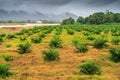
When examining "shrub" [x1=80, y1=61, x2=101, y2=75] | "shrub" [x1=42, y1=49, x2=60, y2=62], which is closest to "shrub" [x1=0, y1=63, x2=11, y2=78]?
"shrub" [x1=80, y1=61, x2=101, y2=75]

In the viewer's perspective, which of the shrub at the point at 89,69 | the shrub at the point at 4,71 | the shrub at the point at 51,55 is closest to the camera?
the shrub at the point at 4,71

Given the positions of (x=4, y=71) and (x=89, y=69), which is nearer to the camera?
(x=4, y=71)

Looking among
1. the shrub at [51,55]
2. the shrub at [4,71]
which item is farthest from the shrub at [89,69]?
the shrub at [51,55]

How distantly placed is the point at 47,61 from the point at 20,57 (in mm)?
2051

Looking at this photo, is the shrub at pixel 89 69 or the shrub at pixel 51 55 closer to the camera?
the shrub at pixel 89 69

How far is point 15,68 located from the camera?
46.8 feet

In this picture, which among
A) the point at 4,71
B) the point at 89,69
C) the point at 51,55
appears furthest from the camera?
the point at 51,55

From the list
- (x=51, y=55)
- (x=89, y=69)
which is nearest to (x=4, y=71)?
(x=89, y=69)

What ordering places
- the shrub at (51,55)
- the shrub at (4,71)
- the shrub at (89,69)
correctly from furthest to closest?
the shrub at (51,55)
the shrub at (89,69)
the shrub at (4,71)

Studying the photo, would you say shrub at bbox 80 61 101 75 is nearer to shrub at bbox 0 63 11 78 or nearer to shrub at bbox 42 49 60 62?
shrub at bbox 0 63 11 78

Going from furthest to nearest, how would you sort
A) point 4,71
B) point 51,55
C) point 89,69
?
point 51,55
point 89,69
point 4,71

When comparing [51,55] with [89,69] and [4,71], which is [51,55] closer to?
[89,69]

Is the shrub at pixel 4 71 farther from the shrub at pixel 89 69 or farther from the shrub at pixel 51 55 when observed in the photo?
the shrub at pixel 51 55

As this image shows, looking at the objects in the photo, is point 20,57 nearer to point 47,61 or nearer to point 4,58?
point 4,58
